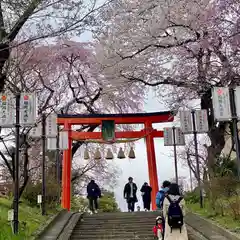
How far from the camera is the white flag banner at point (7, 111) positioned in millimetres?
10773

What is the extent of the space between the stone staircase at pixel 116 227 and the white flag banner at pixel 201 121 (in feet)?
13.0

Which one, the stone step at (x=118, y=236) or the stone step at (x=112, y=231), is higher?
the stone step at (x=112, y=231)

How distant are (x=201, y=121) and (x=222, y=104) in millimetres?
4148

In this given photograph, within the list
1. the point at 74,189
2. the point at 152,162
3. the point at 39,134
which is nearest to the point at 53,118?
the point at 39,134

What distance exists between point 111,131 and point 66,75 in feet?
16.5

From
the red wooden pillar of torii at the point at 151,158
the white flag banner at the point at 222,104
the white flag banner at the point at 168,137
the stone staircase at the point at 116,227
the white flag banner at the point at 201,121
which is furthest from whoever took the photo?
the red wooden pillar of torii at the point at 151,158

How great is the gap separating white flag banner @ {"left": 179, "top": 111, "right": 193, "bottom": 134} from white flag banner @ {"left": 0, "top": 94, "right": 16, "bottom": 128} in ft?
24.1

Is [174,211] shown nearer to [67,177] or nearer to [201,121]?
[201,121]

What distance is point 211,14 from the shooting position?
1440 cm

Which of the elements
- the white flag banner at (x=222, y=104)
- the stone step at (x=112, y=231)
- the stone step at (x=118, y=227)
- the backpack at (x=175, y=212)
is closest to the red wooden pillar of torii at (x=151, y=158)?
the stone step at (x=118, y=227)

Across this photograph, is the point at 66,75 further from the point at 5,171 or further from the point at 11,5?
the point at 11,5

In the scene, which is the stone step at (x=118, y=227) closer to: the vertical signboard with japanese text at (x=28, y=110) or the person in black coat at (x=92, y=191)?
the vertical signboard with japanese text at (x=28, y=110)

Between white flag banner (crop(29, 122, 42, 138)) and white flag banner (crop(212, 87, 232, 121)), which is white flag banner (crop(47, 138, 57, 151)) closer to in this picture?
white flag banner (crop(29, 122, 42, 138))

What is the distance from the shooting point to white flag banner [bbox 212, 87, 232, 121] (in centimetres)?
1134
